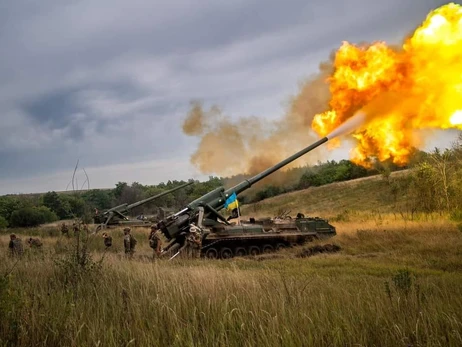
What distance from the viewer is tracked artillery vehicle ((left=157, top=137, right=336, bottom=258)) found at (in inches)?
681

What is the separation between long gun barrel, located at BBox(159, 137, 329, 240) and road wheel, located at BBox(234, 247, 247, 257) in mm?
1745

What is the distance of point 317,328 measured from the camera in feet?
12.3

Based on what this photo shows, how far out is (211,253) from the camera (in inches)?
679

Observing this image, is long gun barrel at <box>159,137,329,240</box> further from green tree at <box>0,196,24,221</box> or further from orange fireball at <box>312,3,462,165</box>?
green tree at <box>0,196,24,221</box>

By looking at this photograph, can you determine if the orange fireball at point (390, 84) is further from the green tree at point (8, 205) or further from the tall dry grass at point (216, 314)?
the green tree at point (8, 205)

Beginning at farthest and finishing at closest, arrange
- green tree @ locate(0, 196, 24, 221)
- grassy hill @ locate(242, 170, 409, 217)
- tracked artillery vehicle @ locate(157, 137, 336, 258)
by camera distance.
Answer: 1. green tree @ locate(0, 196, 24, 221)
2. grassy hill @ locate(242, 170, 409, 217)
3. tracked artillery vehicle @ locate(157, 137, 336, 258)

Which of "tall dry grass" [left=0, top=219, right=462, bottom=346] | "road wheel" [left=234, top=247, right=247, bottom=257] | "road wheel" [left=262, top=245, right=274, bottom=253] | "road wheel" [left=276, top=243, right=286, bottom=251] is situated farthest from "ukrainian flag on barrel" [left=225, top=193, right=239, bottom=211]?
"tall dry grass" [left=0, top=219, right=462, bottom=346]

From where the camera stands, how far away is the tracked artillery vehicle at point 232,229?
1730 cm

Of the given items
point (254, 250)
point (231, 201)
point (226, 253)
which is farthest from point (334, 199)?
point (226, 253)

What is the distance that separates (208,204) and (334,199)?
32.9 m

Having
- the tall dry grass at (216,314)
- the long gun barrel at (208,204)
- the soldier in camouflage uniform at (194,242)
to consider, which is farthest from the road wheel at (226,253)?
the tall dry grass at (216,314)

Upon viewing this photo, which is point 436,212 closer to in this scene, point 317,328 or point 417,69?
point 417,69

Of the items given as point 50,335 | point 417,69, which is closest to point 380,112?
point 417,69

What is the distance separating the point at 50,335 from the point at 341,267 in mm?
8818
